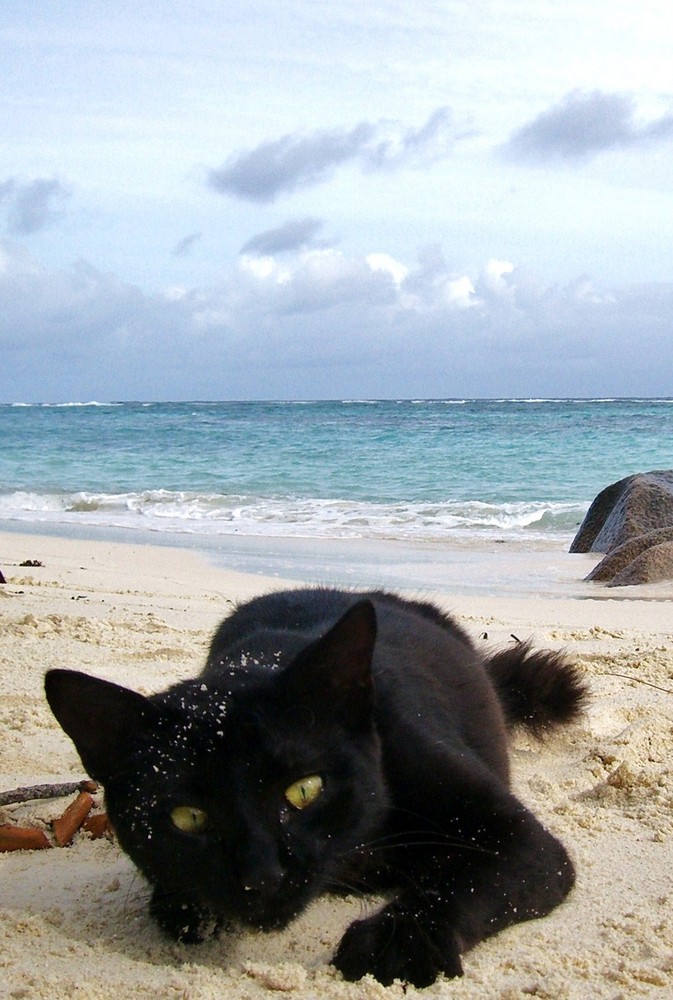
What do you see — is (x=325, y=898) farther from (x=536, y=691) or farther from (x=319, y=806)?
(x=536, y=691)

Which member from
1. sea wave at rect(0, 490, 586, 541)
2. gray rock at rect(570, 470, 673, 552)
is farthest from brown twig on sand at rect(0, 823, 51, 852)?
sea wave at rect(0, 490, 586, 541)

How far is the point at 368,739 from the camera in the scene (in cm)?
186

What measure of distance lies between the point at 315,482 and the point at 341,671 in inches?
574

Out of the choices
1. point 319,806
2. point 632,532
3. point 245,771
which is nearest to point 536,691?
point 319,806

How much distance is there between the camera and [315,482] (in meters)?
16.3

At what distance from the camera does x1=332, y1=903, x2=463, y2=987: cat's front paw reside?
5.51ft

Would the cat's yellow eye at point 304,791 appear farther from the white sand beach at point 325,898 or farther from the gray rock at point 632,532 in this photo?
the gray rock at point 632,532

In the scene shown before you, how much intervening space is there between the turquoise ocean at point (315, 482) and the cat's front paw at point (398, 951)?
6351 millimetres

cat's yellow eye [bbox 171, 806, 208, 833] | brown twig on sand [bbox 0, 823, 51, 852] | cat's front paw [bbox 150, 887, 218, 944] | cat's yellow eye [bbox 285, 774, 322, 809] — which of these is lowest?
brown twig on sand [bbox 0, 823, 51, 852]

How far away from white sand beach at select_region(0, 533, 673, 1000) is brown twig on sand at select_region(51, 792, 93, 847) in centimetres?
2

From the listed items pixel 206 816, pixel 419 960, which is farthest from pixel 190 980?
pixel 419 960

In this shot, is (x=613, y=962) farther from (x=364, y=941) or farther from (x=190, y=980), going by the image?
(x=190, y=980)

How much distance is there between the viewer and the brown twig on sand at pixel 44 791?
8.14 feet

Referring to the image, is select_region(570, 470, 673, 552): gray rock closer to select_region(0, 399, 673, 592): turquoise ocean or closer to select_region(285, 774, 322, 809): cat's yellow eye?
select_region(0, 399, 673, 592): turquoise ocean
